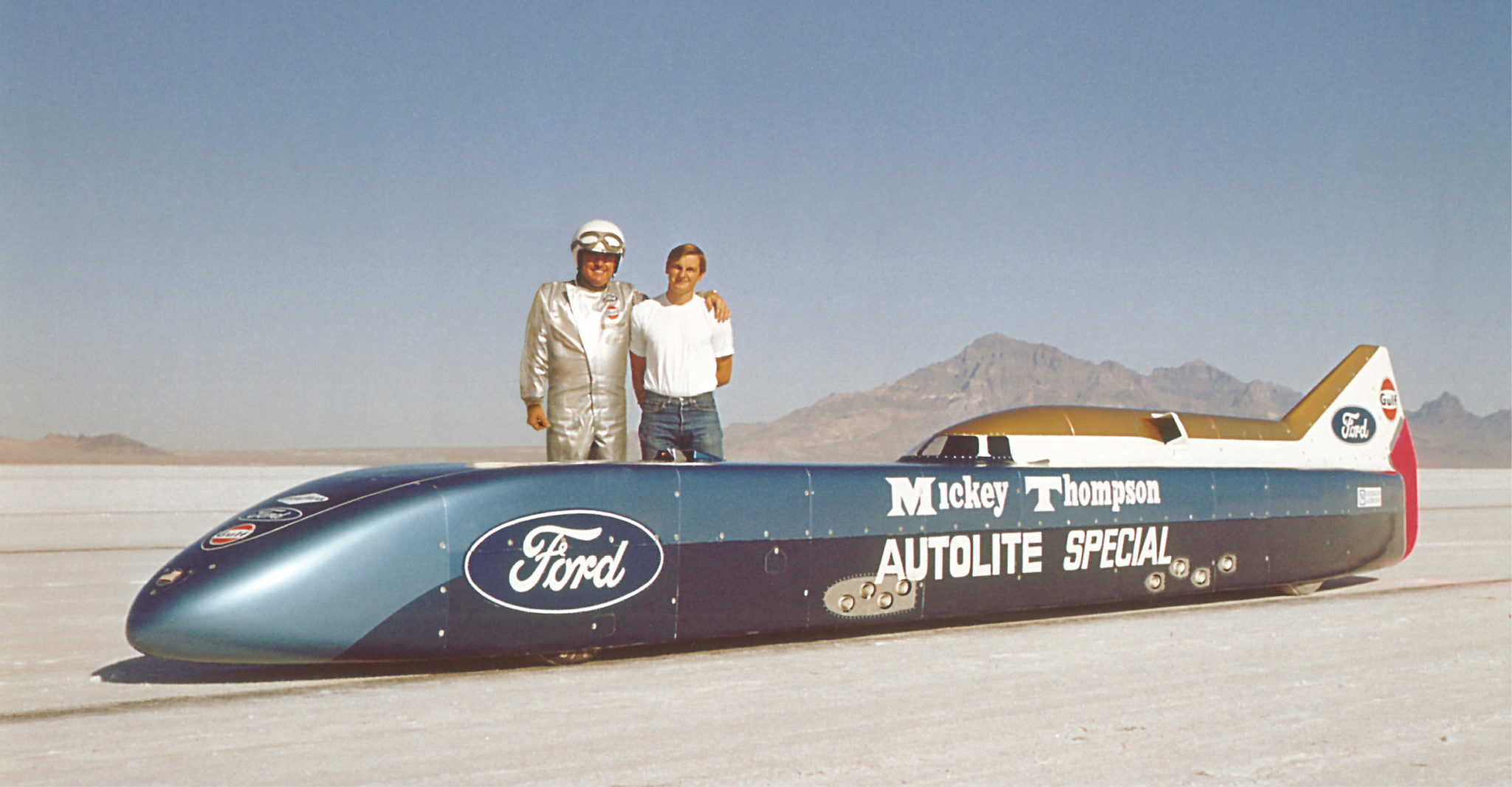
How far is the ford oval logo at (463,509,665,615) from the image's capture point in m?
6.30

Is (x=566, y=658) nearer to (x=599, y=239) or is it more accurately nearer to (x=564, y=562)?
(x=564, y=562)

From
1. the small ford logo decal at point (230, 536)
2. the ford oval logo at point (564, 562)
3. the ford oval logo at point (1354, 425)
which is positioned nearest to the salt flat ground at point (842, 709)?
the ford oval logo at point (564, 562)

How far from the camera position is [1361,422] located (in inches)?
438

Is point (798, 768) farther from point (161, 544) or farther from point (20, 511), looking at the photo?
point (20, 511)

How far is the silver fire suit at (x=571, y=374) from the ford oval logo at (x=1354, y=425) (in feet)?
24.2

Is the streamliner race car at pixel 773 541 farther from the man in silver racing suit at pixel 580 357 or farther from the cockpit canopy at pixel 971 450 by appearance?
the man in silver racing suit at pixel 580 357

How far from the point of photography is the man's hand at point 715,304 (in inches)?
305

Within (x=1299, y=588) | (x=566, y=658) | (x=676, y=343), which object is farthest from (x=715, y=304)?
(x=1299, y=588)

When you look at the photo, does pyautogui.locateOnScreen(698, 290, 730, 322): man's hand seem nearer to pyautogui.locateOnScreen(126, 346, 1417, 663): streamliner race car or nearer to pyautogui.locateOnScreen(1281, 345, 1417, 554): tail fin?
pyautogui.locateOnScreen(126, 346, 1417, 663): streamliner race car

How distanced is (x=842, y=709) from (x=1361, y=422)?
310 inches

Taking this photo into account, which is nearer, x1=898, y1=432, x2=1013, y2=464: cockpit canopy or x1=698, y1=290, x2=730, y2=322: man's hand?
x1=698, y1=290, x2=730, y2=322: man's hand

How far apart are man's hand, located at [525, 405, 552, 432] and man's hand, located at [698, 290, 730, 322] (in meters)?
1.31

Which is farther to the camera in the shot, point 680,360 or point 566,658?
point 680,360

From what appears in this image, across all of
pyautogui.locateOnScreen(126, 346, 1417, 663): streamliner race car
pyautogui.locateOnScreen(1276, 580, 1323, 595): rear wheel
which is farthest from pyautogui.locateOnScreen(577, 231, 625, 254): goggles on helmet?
pyautogui.locateOnScreen(1276, 580, 1323, 595): rear wheel
